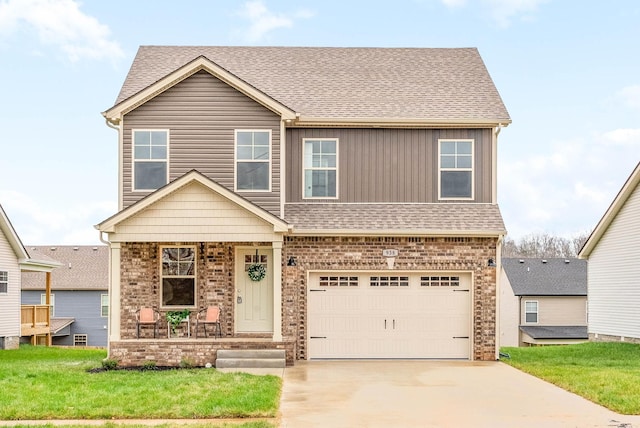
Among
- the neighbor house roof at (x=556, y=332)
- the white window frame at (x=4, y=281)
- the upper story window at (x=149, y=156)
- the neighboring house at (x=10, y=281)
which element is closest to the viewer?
the upper story window at (x=149, y=156)

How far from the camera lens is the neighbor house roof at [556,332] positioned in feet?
134

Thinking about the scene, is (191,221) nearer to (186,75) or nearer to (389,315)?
(186,75)

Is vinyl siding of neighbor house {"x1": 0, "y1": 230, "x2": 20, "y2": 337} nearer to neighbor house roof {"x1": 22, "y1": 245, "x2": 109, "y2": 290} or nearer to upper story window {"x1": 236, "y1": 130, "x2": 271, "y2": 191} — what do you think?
upper story window {"x1": 236, "y1": 130, "x2": 271, "y2": 191}

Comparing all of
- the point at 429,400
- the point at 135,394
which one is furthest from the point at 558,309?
the point at 135,394

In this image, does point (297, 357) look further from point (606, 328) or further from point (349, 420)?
point (606, 328)


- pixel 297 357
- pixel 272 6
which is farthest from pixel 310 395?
pixel 272 6

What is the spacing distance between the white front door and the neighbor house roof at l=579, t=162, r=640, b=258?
1241 cm

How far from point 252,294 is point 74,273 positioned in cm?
3086

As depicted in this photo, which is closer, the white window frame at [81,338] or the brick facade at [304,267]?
the brick facade at [304,267]

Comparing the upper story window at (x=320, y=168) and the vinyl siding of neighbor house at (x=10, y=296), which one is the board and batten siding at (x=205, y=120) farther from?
the vinyl siding of neighbor house at (x=10, y=296)

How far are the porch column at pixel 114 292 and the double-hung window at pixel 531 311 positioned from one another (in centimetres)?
3066

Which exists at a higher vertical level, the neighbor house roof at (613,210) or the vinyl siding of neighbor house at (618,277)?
the neighbor house roof at (613,210)

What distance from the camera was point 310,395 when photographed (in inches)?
504

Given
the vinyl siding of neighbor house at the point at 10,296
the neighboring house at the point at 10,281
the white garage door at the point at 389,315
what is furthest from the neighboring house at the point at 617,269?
the vinyl siding of neighbor house at the point at 10,296
